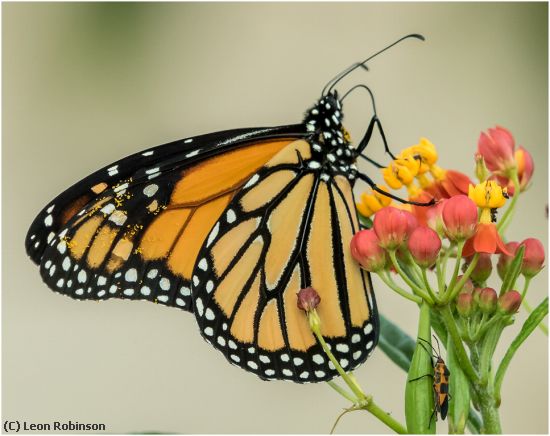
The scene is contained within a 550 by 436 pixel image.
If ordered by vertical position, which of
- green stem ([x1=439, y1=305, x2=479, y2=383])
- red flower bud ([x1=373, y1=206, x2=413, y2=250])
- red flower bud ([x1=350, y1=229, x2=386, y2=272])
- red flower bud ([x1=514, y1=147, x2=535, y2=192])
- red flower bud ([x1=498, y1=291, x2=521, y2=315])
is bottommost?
green stem ([x1=439, y1=305, x2=479, y2=383])

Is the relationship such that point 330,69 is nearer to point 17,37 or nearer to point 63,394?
point 17,37

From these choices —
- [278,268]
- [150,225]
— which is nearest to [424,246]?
[278,268]

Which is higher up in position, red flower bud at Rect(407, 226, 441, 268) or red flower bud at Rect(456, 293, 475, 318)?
red flower bud at Rect(407, 226, 441, 268)

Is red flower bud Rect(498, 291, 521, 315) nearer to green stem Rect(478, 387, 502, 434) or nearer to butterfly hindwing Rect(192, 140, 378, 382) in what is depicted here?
green stem Rect(478, 387, 502, 434)

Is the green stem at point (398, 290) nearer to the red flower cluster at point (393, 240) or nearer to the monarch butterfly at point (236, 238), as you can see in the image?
the red flower cluster at point (393, 240)

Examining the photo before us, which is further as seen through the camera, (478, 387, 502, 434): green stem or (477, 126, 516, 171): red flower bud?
(477, 126, 516, 171): red flower bud

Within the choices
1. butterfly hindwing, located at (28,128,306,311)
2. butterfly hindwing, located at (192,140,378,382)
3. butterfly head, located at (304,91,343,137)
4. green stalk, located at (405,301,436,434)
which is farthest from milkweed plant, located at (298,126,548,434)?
butterfly hindwing, located at (28,128,306,311)

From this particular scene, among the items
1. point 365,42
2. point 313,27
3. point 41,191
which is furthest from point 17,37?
point 365,42

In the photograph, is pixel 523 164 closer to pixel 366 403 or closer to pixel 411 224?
pixel 411 224

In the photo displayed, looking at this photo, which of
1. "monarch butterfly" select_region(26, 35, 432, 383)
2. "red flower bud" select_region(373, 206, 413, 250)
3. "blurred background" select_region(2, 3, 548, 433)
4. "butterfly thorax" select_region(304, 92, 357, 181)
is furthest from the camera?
"blurred background" select_region(2, 3, 548, 433)
